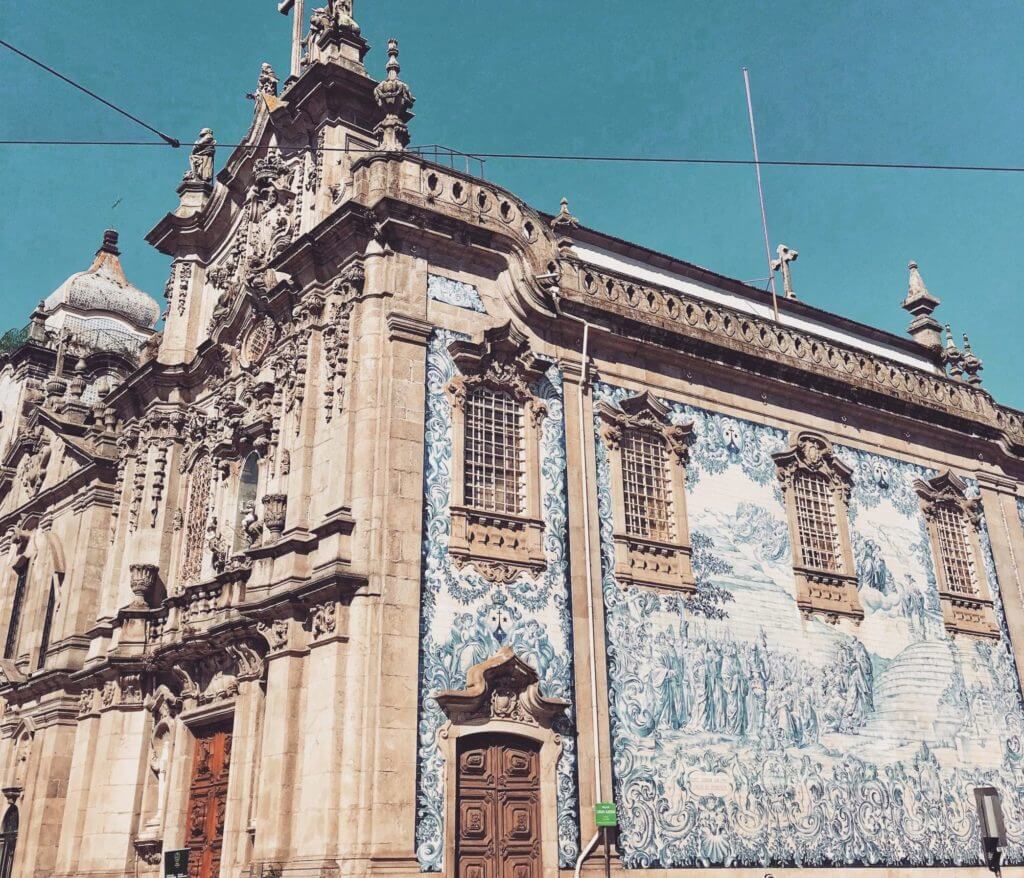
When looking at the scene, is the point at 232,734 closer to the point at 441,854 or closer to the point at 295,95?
the point at 441,854

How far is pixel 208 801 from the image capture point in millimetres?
17891

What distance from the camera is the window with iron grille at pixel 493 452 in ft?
53.8

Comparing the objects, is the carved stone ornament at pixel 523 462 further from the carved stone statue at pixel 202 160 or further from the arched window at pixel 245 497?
the carved stone statue at pixel 202 160

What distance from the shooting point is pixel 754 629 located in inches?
725

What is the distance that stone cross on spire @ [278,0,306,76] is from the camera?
23.4 meters

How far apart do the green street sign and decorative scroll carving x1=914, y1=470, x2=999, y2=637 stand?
367 inches

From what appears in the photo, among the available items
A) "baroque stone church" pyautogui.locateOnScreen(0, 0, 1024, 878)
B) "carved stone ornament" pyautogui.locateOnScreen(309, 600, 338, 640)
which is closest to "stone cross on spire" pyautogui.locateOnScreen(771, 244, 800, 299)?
"baroque stone church" pyautogui.locateOnScreen(0, 0, 1024, 878)

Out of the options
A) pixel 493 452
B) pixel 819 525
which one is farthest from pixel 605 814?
pixel 819 525

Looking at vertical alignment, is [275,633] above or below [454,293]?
below

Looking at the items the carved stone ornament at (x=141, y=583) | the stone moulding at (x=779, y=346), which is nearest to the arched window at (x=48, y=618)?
the carved stone ornament at (x=141, y=583)

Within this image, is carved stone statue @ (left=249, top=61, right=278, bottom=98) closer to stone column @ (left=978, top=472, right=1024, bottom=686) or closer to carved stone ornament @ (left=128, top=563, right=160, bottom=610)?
carved stone ornament @ (left=128, top=563, right=160, bottom=610)

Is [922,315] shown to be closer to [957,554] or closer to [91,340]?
[957,554]

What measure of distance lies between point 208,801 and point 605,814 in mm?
6757

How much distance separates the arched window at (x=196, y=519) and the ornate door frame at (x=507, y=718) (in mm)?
7614
